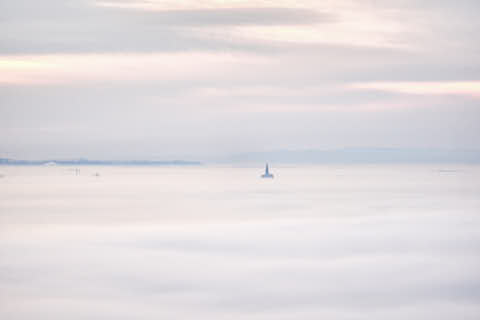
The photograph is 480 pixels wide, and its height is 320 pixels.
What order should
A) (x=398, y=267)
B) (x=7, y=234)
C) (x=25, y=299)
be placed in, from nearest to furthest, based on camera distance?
1. (x=25, y=299)
2. (x=398, y=267)
3. (x=7, y=234)

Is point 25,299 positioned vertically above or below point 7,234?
below

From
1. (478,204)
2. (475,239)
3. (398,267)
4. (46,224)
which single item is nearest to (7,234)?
(46,224)

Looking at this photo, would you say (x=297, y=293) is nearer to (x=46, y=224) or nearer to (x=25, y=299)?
(x=25, y=299)

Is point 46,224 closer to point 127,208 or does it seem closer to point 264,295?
point 127,208

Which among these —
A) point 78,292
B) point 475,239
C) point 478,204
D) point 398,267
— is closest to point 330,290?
point 398,267

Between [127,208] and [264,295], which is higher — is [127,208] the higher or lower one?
the higher one

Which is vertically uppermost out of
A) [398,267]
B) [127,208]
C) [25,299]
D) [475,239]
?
[127,208]

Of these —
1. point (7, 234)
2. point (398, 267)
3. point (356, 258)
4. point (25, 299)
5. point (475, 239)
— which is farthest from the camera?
point (7, 234)

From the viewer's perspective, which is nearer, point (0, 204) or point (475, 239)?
point (475, 239)

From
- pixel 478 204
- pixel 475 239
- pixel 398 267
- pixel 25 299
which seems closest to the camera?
pixel 25 299
